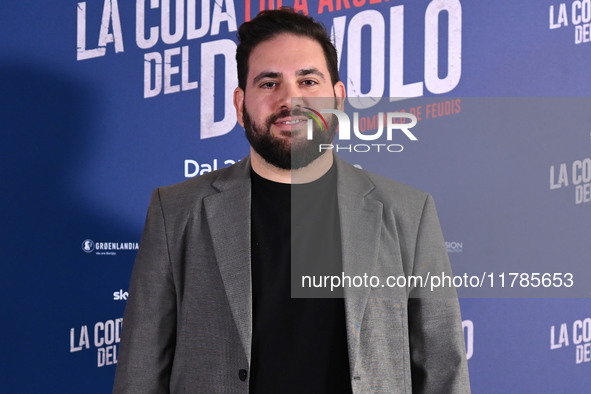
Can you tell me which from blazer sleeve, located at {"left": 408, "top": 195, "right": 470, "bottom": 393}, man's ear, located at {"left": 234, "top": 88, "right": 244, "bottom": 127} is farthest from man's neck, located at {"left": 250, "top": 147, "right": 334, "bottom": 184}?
blazer sleeve, located at {"left": 408, "top": 195, "right": 470, "bottom": 393}

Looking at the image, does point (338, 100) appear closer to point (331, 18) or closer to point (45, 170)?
point (331, 18)

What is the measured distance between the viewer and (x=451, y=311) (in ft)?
5.21

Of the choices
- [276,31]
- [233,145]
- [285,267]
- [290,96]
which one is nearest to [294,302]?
[285,267]

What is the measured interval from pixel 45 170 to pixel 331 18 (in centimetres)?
145

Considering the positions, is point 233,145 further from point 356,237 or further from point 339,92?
point 356,237

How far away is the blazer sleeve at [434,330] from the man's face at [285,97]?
44cm

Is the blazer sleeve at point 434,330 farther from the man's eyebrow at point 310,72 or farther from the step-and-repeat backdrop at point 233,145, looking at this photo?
the step-and-repeat backdrop at point 233,145

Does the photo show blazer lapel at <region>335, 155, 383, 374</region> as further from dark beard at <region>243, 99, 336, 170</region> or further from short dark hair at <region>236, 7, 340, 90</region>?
short dark hair at <region>236, 7, 340, 90</region>

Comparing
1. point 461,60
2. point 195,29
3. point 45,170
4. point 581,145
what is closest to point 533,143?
point 581,145

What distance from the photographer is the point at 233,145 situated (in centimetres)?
257

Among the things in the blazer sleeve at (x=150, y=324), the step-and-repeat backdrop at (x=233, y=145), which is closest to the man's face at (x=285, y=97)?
the blazer sleeve at (x=150, y=324)

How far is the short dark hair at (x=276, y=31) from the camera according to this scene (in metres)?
1.74

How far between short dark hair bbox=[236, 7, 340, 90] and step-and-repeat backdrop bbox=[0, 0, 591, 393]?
73 centimetres

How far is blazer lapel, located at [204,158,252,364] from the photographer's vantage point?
59.4 inches
